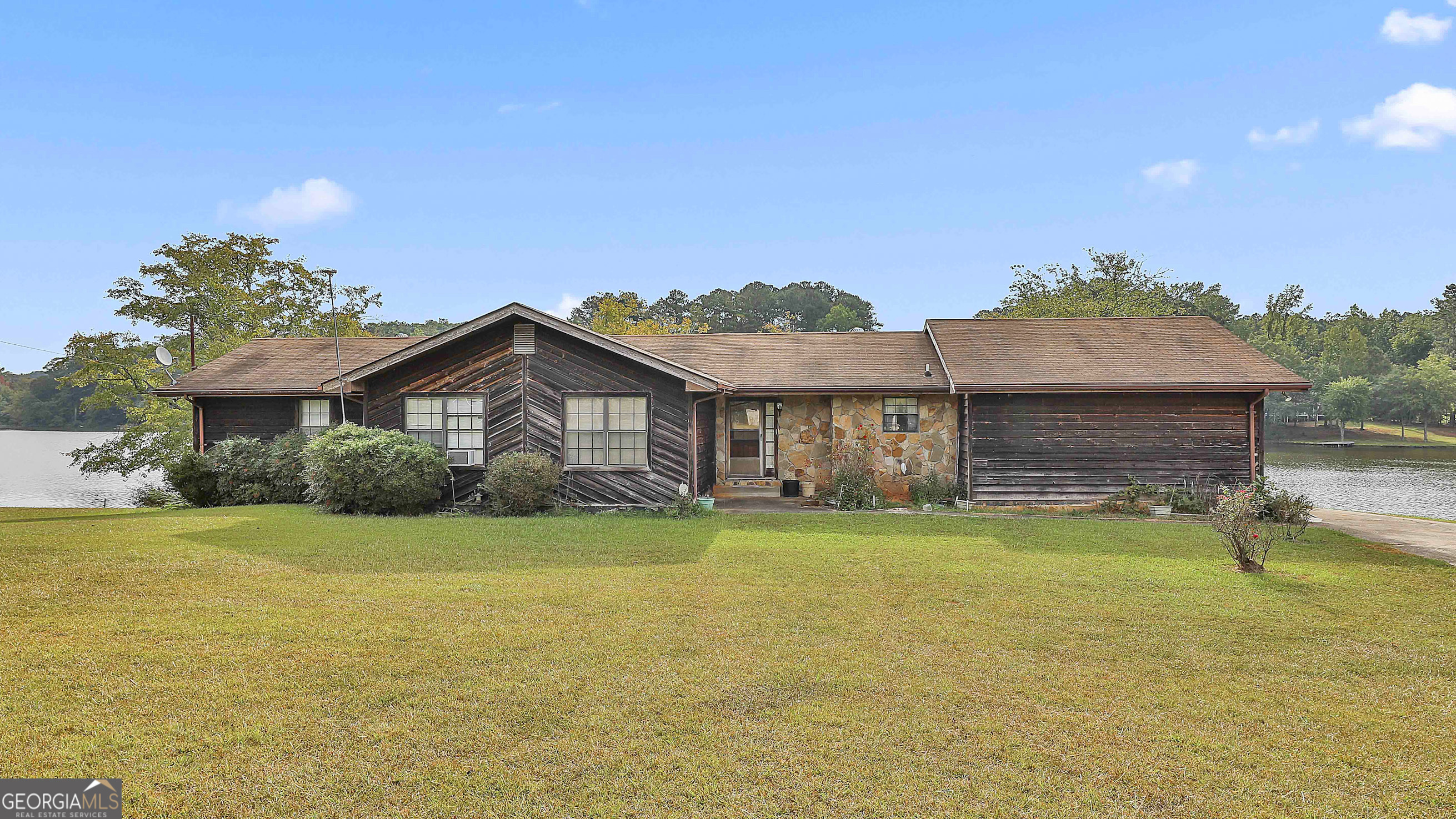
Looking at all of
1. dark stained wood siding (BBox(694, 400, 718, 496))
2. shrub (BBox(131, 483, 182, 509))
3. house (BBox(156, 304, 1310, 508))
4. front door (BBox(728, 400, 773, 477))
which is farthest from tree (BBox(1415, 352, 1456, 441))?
shrub (BBox(131, 483, 182, 509))

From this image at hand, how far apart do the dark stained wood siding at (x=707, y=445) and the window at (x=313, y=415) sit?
8.66 m

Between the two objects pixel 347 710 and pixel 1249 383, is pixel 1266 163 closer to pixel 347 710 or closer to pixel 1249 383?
pixel 1249 383

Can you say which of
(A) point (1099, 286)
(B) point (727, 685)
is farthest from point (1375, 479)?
(B) point (727, 685)

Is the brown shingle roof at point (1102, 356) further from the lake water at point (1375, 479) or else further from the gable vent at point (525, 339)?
the gable vent at point (525, 339)

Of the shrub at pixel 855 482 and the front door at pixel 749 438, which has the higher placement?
the front door at pixel 749 438

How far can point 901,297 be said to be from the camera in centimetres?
6319

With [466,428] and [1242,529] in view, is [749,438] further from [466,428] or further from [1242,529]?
[1242,529]

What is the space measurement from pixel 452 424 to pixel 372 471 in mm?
1816

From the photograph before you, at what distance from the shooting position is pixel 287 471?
15.3 meters

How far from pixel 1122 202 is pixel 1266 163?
5.28 metres

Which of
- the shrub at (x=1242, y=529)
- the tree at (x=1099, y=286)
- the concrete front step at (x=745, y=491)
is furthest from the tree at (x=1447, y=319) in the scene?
the shrub at (x=1242, y=529)

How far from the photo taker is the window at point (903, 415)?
640 inches

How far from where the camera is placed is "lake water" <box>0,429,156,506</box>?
947 inches

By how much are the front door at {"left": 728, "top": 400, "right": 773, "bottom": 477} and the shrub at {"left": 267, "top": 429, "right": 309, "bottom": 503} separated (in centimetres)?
902
